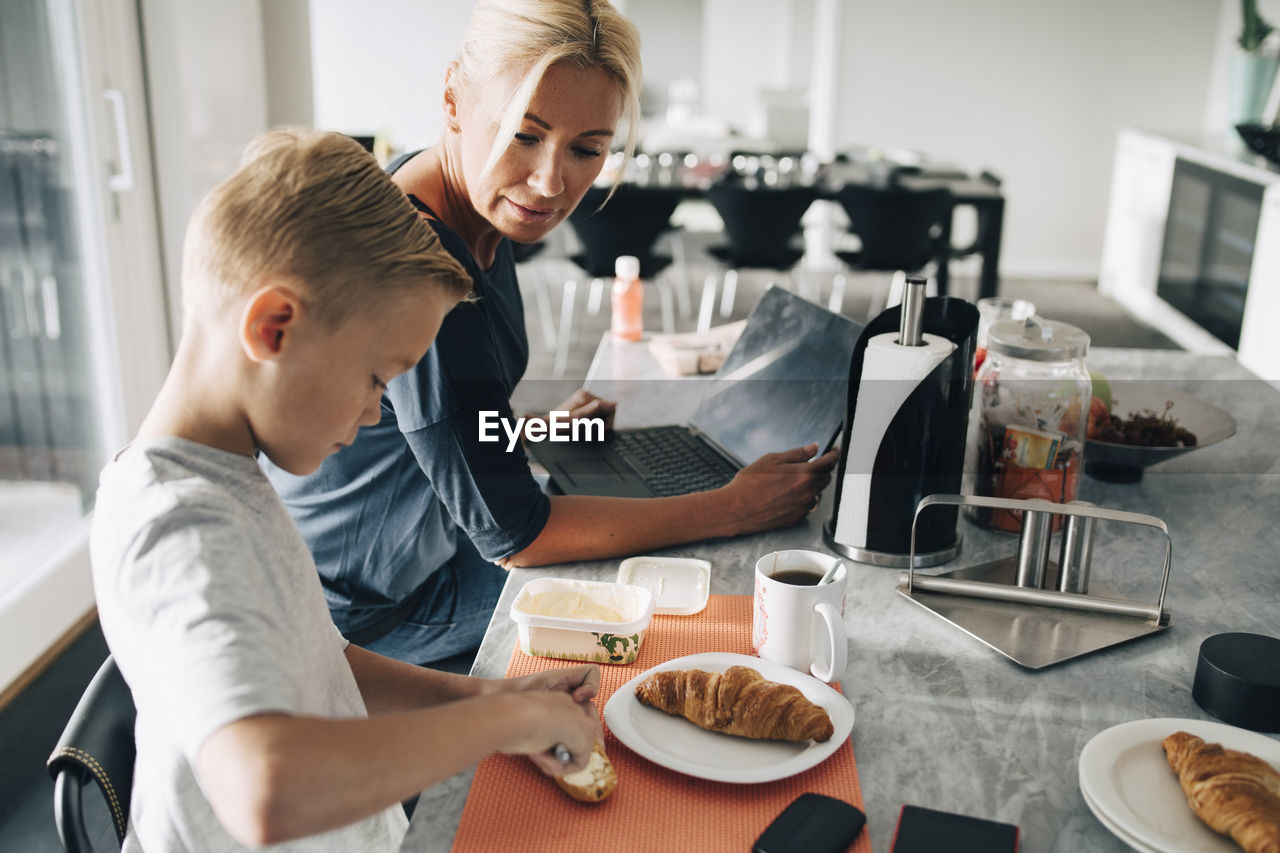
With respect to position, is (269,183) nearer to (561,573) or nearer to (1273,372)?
(561,573)

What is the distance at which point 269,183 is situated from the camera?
2.31ft

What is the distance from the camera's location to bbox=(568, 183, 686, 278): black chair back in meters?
4.28

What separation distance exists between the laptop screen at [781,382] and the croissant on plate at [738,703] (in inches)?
20.4

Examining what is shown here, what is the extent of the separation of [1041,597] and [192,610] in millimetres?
848

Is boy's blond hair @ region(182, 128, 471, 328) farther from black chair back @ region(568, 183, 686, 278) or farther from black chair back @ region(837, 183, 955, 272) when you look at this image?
black chair back @ region(837, 183, 955, 272)

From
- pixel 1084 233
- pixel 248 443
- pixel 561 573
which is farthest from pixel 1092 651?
pixel 1084 233

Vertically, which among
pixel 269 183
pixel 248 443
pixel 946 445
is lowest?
pixel 946 445

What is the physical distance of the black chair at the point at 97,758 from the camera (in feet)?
2.54

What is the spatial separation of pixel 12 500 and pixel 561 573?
198 centimetres

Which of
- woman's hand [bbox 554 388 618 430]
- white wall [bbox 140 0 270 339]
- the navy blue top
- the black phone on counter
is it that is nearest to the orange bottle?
woman's hand [bbox 554 388 618 430]

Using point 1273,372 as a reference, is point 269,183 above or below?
above

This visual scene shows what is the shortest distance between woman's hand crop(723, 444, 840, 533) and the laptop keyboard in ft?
0.32

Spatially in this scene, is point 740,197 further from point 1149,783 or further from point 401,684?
point 1149,783

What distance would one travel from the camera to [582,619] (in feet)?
3.26
